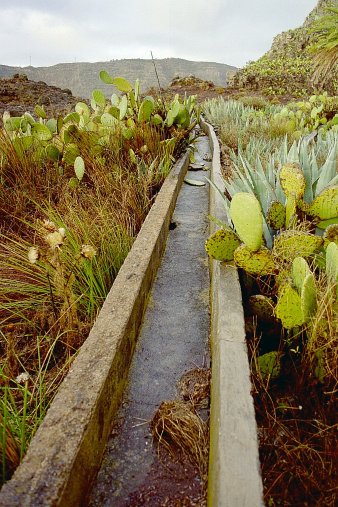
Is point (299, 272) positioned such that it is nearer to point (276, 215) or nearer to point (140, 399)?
point (276, 215)

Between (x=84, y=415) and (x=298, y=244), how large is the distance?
3.79ft

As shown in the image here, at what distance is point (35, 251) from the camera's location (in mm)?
1454

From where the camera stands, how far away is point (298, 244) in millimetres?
1713

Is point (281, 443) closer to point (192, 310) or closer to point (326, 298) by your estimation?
point (326, 298)

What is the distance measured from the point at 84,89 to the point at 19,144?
5414 centimetres

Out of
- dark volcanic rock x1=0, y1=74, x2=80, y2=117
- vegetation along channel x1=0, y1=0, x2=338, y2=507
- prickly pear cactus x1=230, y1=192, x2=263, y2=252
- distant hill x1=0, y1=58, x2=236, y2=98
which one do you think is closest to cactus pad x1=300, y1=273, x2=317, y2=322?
vegetation along channel x1=0, y1=0, x2=338, y2=507

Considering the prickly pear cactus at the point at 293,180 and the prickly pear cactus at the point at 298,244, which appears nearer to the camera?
the prickly pear cactus at the point at 298,244

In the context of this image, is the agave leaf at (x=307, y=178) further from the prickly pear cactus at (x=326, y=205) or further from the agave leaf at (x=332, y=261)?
the agave leaf at (x=332, y=261)

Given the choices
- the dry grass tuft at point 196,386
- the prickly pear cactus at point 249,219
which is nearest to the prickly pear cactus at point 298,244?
the prickly pear cactus at point 249,219

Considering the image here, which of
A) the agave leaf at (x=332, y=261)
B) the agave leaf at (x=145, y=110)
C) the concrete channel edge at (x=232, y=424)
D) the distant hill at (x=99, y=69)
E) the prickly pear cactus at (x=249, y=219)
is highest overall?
the distant hill at (x=99, y=69)

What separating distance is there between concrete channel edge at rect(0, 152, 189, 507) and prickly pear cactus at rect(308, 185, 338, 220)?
94 cm

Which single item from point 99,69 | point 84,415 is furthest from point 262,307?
point 99,69

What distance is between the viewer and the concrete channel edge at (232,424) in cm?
89

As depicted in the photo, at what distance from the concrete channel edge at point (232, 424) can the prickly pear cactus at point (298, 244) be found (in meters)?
0.33
